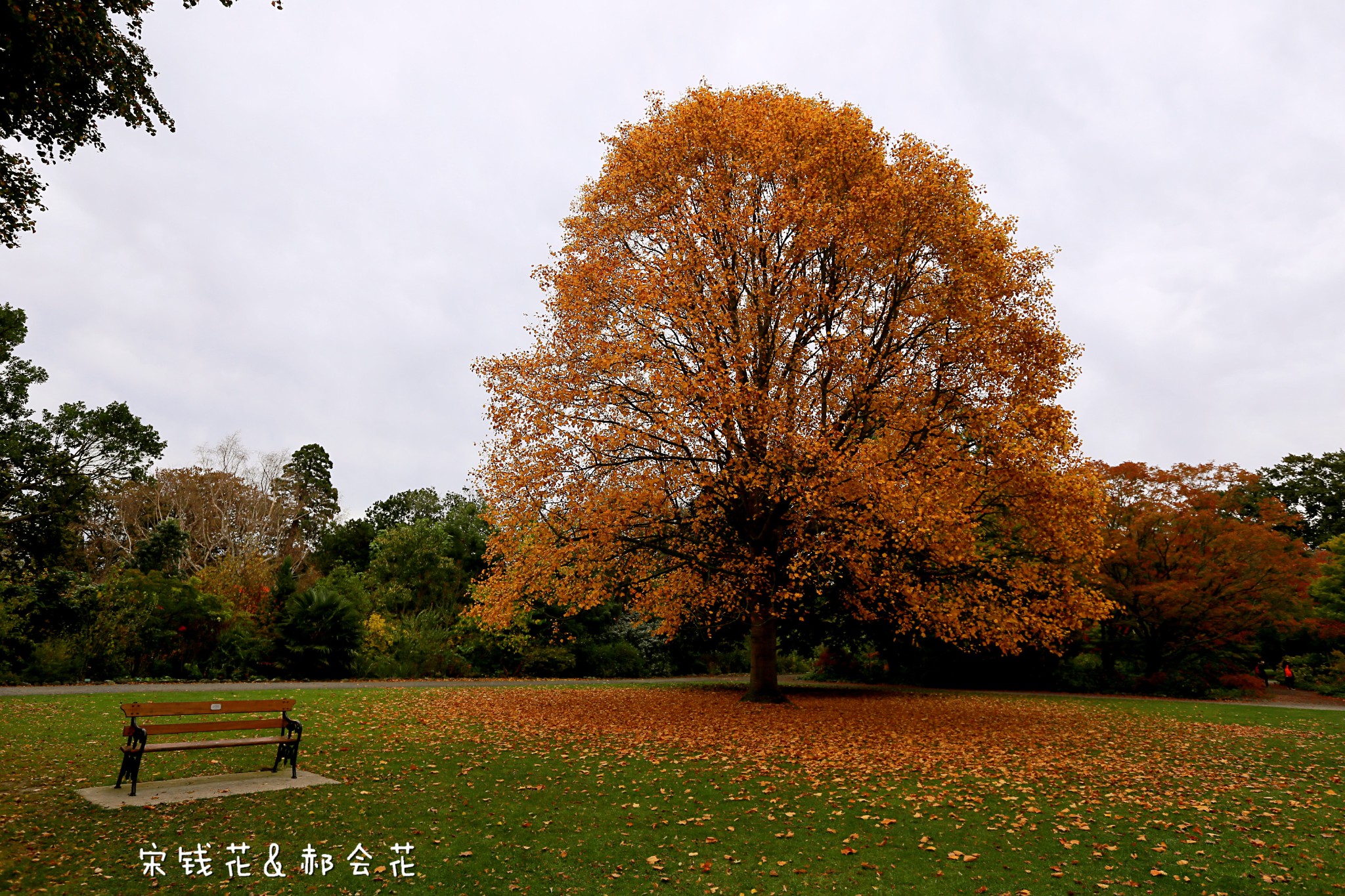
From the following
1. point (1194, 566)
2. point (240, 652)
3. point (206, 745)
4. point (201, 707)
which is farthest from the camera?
point (1194, 566)

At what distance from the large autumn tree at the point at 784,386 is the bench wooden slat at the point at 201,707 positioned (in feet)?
23.3

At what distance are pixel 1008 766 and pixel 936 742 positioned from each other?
7.36 feet

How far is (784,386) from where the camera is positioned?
16391 mm

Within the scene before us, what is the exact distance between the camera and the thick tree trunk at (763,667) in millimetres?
18281

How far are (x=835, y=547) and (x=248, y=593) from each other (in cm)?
1938

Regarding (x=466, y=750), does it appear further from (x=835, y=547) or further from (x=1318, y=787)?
(x=1318, y=787)

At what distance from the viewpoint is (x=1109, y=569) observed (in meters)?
25.1

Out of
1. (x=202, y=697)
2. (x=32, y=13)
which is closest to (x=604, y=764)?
(x=32, y=13)

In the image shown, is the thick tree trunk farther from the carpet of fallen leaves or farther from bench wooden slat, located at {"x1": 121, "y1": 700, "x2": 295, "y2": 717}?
bench wooden slat, located at {"x1": 121, "y1": 700, "x2": 295, "y2": 717}

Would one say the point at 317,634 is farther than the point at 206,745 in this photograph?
Yes

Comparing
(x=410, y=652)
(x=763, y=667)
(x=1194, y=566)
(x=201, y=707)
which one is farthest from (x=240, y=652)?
(x=1194, y=566)

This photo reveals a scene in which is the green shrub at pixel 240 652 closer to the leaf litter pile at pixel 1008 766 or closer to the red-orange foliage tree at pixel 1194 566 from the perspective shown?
the leaf litter pile at pixel 1008 766

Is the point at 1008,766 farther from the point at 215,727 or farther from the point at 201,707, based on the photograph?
the point at 201,707

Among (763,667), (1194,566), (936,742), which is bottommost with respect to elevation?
(936,742)
